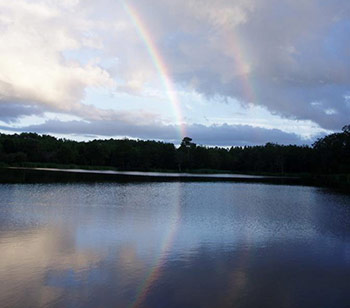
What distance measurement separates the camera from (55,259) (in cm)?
1301

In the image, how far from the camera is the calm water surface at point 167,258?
9.91 meters

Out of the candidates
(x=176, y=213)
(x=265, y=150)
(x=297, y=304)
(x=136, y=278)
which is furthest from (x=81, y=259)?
(x=265, y=150)

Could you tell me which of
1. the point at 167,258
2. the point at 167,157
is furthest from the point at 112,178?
the point at 167,157

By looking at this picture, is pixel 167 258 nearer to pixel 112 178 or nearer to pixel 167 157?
pixel 112 178

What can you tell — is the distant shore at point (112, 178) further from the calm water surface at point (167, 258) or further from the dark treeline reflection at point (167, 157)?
the calm water surface at point (167, 258)

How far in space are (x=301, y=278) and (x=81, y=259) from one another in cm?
738

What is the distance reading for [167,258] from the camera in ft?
44.9

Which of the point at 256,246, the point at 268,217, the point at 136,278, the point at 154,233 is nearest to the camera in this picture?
the point at 136,278

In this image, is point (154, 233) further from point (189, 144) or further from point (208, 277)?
point (189, 144)

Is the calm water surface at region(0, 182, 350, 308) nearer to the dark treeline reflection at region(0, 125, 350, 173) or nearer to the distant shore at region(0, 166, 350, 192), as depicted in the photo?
the distant shore at region(0, 166, 350, 192)

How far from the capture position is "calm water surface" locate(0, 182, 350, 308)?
9.91m

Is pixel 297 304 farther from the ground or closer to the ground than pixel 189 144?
closer to the ground

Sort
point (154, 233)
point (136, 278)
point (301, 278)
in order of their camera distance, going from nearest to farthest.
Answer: point (136, 278)
point (301, 278)
point (154, 233)

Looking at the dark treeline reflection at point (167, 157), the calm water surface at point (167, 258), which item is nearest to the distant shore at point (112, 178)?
the dark treeline reflection at point (167, 157)
